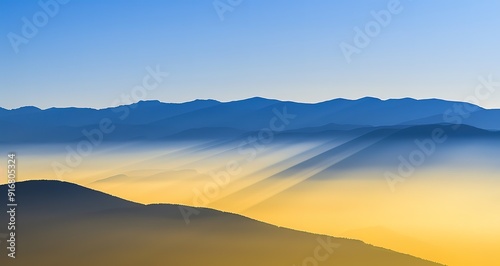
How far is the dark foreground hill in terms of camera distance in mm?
8766

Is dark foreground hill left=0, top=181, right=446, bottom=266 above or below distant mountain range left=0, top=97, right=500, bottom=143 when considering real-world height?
below

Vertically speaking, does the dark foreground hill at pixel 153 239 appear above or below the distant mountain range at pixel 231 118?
below

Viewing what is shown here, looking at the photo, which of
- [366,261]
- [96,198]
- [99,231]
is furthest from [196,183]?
[366,261]

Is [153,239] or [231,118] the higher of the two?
[231,118]

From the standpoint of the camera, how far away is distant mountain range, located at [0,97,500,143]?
55.4ft

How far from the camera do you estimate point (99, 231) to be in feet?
32.2

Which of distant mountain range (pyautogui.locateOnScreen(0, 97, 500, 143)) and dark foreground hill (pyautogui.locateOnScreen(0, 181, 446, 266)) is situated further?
distant mountain range (pyautogui.locateOnScreen(0, 97, 500, 143))

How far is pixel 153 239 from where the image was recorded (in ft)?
31.5

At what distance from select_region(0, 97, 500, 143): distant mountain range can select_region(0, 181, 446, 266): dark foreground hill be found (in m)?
5.25

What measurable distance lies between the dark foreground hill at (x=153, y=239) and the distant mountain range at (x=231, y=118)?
5.25m

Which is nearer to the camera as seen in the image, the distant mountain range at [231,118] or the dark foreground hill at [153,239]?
the dark foreground hill at [153,239]

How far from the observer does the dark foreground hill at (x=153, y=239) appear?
8.77m

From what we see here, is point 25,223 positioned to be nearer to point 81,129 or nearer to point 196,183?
point 196,183

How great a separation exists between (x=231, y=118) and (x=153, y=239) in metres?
10.1
